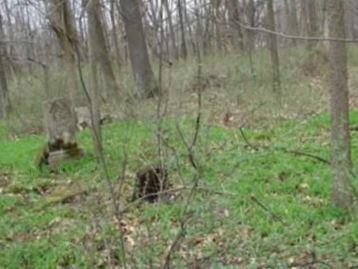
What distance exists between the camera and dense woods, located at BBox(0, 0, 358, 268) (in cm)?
472

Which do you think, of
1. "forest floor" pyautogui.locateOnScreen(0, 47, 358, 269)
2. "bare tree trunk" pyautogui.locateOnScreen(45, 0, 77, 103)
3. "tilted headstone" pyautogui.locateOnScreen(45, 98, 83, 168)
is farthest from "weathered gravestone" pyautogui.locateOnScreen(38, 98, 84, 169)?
"bare tree trunk" pyautogui.locateOnScreen(45, 0, 77, 103)

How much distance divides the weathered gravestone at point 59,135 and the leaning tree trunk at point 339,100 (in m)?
5.46

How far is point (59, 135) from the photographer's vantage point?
10.5m

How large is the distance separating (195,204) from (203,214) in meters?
0.18

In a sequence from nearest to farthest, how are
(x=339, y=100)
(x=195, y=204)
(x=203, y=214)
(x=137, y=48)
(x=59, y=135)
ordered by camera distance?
(x=195, y=204) < (x=203, y=214) < (x=339, y=100) < (x=59, y=135) < (x=137, y=48)

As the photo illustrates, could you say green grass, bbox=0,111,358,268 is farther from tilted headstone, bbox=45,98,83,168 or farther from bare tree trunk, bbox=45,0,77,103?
bare tree trunk, bbox=45,0,77,103

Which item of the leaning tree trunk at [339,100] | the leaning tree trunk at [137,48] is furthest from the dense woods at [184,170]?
→ the leaning tree trunk at [137,48]

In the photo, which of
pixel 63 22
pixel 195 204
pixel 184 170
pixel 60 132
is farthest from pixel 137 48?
pixel 195 204

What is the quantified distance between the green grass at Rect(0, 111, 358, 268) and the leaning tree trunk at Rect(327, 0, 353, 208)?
1.42 feet

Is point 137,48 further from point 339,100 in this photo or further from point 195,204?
point 195,204

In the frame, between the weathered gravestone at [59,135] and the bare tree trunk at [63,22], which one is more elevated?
the bare tree trunk at [63,22]

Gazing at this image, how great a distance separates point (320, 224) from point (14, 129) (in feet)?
37.2

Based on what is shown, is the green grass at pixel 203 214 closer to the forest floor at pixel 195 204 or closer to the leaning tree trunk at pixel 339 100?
the forest floor at pixel 195 204

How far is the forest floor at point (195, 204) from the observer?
475 centimetres
